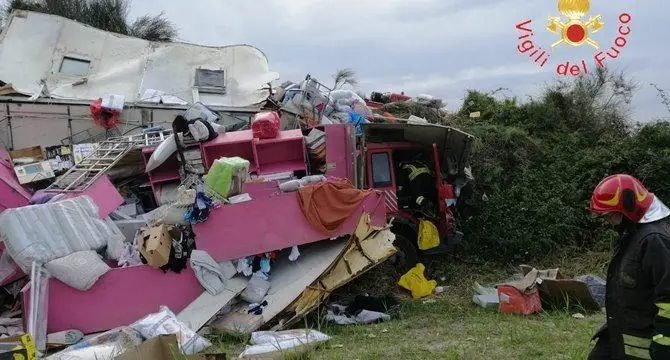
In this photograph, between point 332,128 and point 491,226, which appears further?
point 491,226

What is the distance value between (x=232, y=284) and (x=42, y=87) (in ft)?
23.8

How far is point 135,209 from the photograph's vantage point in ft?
28.4

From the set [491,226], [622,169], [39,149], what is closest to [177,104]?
[39,149]

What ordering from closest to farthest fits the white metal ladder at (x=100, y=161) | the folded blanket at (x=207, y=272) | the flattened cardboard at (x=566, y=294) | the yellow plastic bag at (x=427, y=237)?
the folded blanket at (x=207, y=272)
the flattened cardboard at (x=566, y=294)
the white metal ladder at (x=100, y=161)
the yellow plastic bag at (x=427, y=237)

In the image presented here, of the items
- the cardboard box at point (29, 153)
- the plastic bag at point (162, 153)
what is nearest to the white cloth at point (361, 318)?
the plastic bag at point (162, 153)

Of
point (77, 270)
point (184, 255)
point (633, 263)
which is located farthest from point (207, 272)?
point (633, 263)

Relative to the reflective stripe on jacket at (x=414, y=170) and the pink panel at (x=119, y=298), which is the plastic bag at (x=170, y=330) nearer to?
the pink panel at (x=119, y=298)

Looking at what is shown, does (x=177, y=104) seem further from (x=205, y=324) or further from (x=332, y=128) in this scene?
(x=205, y=324)

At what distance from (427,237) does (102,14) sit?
15.5m

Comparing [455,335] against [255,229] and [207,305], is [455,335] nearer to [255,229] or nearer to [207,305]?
[255,229]

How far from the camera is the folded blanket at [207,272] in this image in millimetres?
7117

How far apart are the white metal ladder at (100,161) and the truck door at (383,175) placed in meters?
3.20

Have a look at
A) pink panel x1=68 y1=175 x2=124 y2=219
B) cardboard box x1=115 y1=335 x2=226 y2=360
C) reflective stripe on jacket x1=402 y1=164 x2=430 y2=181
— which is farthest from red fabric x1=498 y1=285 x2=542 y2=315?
pink panel x1=68 y1=175 x2=124 y2=219

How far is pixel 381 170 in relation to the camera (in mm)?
9688
